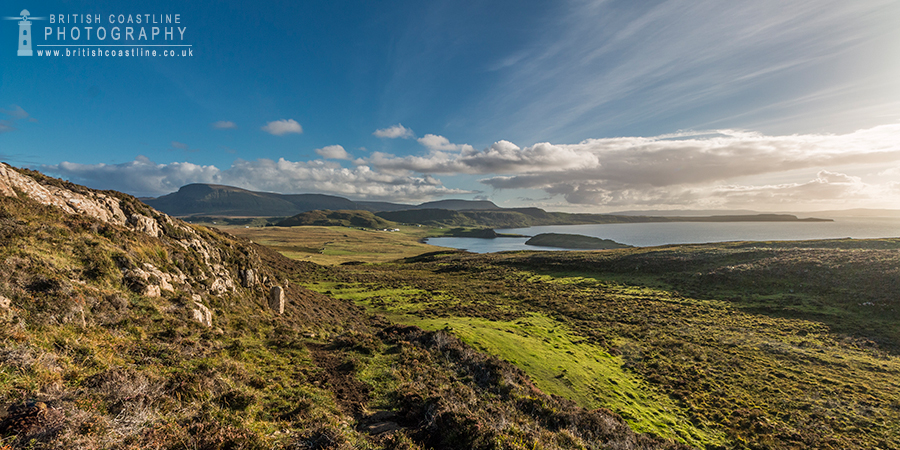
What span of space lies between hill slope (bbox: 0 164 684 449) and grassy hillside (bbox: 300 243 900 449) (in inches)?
215

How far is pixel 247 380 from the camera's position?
10516 mm

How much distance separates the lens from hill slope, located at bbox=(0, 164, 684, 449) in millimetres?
6484

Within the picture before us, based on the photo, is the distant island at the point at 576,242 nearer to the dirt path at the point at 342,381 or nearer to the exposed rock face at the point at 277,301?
the exposed rock face at the point at 277,301

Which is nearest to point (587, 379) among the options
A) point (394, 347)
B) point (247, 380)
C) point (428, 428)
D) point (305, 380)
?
point (394, 347)

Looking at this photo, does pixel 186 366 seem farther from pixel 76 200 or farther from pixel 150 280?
pixel 76 200

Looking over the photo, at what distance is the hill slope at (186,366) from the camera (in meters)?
6.48

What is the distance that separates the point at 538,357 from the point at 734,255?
6217 centimetres

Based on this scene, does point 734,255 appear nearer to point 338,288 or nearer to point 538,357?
point 538,357

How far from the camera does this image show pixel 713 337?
29.5 m

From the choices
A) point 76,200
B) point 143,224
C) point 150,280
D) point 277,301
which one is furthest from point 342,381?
point 76,200

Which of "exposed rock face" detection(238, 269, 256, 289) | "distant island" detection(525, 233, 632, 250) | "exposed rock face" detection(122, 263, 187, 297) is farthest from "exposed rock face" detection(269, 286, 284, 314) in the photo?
"distant island" detection(525, 233, 632, 250)

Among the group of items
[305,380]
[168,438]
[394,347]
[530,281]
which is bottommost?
[530,281]

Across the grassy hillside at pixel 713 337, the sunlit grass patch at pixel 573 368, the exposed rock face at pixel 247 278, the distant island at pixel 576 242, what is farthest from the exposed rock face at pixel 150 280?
the distant island at pixel 576 242

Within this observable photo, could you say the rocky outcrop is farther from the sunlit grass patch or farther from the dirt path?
the sunlit grass patch
